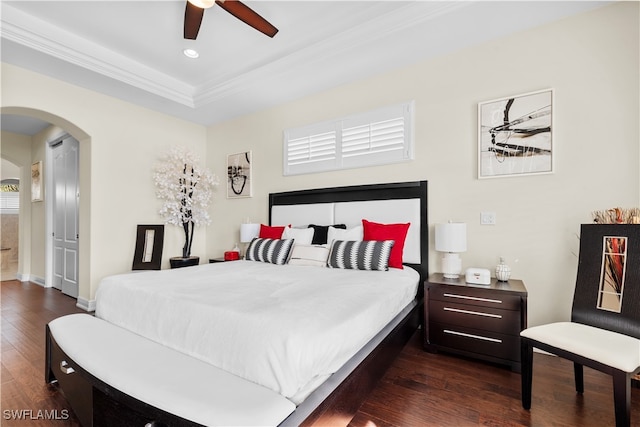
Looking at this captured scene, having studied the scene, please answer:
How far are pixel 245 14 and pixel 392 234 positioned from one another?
224 cm

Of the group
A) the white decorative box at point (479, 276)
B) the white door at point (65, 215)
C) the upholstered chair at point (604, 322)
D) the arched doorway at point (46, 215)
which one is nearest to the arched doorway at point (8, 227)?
the arched doorway at point (46, 215)

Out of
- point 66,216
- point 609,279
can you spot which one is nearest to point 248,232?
point 66,216

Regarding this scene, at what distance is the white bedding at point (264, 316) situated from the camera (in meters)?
1.20

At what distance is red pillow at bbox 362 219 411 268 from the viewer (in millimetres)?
2793

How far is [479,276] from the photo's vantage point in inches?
94.2

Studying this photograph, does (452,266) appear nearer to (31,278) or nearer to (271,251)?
(271,251)

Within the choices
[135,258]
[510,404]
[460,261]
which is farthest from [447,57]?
[135,258]

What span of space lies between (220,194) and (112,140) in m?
1.62

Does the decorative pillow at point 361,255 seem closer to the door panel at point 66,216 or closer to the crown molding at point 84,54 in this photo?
the crown molding at point 84,54

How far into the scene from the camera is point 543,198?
98.2 inches

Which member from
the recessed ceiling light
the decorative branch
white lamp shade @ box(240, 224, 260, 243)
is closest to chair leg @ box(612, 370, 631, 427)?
the decorative branch

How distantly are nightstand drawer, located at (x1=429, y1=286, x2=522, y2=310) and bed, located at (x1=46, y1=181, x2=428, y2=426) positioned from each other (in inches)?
10.1

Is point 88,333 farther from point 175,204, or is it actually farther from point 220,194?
point 220,194

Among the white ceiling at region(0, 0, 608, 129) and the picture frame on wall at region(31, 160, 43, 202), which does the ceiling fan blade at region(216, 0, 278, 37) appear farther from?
the picture frame on wall at region(31, 160, 43, 202)
